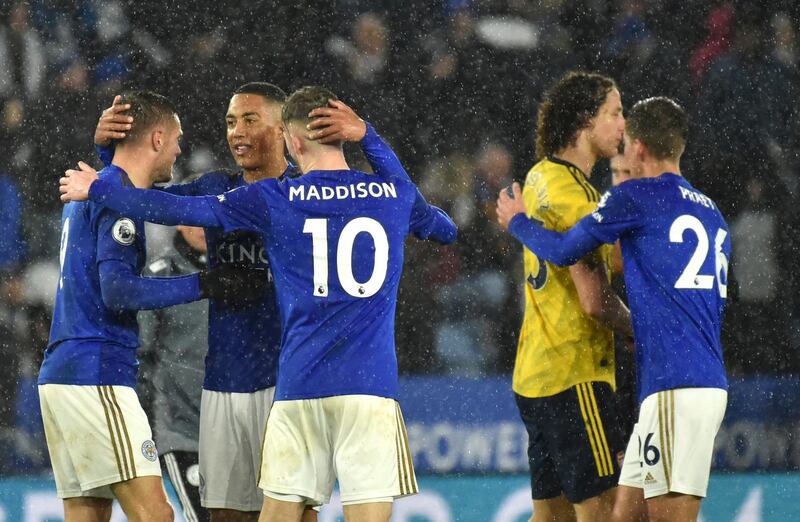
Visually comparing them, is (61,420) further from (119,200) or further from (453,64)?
(453,64)

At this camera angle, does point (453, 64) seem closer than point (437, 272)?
No

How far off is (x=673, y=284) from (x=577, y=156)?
737 mm

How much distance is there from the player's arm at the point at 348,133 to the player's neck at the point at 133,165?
658mm

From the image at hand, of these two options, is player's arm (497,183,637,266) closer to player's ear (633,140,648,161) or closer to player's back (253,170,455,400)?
player's ear (633,140,648,161)

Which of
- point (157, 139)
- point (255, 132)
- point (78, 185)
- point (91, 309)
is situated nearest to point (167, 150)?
point (157, 139)

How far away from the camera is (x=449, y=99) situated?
6.75 meters

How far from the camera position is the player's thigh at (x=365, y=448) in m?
3.06

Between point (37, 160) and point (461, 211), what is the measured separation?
2296 millimetres

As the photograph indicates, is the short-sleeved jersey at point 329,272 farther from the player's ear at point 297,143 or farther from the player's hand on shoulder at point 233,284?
the player's hand on shoulder at point 233,284

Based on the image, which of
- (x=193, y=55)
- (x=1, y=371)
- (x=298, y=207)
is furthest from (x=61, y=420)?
(x=193, y=55)

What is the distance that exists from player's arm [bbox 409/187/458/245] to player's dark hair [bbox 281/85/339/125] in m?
0.38

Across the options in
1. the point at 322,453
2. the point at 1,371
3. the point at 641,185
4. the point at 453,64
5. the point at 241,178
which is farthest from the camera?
the point at 453,64

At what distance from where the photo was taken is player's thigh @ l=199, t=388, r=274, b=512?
12.0 feet

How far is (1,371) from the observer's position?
5836mm
